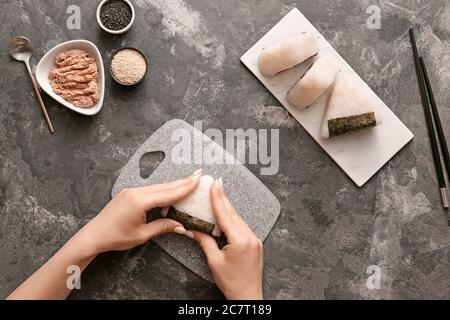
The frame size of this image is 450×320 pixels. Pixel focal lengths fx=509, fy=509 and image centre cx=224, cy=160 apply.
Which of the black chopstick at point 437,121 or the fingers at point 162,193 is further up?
the black chopstick at point 437,121

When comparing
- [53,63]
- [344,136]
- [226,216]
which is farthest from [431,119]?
[53,63]

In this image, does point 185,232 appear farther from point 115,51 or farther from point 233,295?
point 115,51

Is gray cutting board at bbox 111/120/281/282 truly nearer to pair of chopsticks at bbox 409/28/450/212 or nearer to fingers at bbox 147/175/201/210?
fingers at bbox 147/175/201/210

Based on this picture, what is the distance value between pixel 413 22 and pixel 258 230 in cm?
78

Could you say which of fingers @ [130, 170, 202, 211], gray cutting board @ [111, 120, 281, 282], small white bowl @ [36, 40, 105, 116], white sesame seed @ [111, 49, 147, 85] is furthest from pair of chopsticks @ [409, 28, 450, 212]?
small white bowl @ [36, 40, 105, 116]

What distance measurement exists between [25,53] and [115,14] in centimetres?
28

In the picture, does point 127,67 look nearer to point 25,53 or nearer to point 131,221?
point 25,53

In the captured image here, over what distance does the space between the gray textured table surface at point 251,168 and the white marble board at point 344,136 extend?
3 cm

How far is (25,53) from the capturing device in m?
1.47

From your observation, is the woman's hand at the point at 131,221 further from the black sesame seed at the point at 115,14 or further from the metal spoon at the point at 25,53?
the black sesame seed at the point at 115,14

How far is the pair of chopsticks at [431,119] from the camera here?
149 cm

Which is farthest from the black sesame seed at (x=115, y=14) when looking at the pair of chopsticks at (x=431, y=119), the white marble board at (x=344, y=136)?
the pair of chopsticks at (x=431, y=119)

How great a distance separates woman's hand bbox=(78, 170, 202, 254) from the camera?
135 cm

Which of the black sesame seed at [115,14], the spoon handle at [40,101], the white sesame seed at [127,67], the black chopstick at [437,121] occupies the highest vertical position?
the black sesame seed at [115,14]
